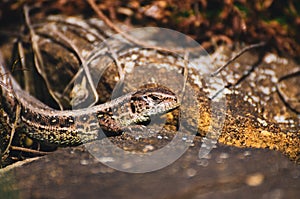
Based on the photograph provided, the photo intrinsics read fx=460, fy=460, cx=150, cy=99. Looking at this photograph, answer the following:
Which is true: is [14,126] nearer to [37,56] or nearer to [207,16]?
[37,56]

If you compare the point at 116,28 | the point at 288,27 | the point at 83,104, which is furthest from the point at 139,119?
the point at 288,27

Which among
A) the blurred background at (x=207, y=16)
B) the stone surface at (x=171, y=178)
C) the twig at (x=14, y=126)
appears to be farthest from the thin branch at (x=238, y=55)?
the twig at (x=14, y=126)

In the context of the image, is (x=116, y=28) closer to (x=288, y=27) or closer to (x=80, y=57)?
(x=80, y=57)

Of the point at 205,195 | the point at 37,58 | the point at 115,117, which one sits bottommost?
the point at 205,195

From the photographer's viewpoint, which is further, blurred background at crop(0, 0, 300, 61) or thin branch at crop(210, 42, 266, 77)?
blurred background at crop(0, 0, 300, 61)

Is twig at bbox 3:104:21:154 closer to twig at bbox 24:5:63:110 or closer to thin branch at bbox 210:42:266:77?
twig at bbox 24:5:63:110

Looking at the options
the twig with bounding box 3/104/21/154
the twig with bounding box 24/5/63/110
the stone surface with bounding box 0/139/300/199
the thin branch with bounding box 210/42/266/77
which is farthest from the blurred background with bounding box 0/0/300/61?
the stone surface with bounding box 0/139/300/199

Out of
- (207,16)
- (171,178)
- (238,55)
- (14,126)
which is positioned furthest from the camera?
(207,16)

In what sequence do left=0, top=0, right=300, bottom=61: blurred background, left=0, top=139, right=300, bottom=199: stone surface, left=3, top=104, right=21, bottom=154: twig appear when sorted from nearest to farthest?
left=0, top=139, right=300, bottom=199: stone surface, left=3, top=104, right=21, bottom=154: twig, left=0, top=0, right=300, bottom=61: blurred background

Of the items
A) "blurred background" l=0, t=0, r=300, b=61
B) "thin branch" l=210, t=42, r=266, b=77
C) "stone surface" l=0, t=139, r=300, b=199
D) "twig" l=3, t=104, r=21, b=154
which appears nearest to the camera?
"stone surface" l=0, t=139, r=300, b=199

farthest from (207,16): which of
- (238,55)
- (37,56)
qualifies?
(37,56)

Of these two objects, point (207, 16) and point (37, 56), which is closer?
point (37, 56)
